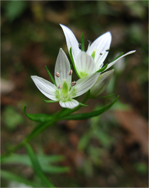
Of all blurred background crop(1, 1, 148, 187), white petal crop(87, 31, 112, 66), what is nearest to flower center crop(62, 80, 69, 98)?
white petal crop(87, 31, 112, 66)

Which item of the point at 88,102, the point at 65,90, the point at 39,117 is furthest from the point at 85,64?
the point at 88,102

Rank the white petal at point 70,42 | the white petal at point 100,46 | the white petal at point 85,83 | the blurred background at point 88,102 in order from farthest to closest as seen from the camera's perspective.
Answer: the blurred background at point 88,102, the white petal at point 100,46, the white petal at point 70,42, the white petal at point 85,83

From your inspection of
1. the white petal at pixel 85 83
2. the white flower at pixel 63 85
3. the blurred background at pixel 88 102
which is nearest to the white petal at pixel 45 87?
the white flower at pixel 63 85

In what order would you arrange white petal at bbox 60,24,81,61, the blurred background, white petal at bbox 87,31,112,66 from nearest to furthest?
white petal at bbox 60,24,81,61
white petal at bbox 87,31,112,66
the blurred background

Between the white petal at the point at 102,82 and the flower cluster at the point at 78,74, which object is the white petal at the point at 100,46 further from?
the white petal at the point at 102,82

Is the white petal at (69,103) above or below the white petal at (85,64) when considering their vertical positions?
below

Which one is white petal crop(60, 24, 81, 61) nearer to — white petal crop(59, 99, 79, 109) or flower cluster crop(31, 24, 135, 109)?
flower cluster crop(31, 24, 135, 109)

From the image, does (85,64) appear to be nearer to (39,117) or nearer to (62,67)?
(62,67)
